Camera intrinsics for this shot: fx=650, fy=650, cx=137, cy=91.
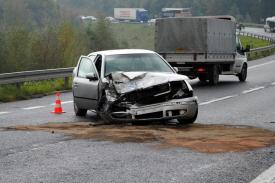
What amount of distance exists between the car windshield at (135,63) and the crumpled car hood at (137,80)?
Answer: 79 cm

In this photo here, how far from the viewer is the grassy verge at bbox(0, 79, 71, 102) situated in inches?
775

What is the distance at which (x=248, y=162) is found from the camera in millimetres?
7707

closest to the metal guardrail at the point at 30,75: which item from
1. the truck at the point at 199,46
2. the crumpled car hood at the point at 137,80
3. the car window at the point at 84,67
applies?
the truck at the point at 199,46

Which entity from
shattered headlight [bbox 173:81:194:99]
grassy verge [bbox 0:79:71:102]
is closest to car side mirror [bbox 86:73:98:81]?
shattered headlight [bbox 173:81:194:99]

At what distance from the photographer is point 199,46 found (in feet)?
80.6

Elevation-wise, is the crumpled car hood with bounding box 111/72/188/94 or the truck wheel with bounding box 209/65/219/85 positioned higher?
the crumpled car hood with bounding box 111/72/188/94

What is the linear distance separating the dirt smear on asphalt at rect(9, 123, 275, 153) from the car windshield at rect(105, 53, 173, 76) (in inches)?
58.1

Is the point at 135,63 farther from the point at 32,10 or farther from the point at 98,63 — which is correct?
the point at 32,10

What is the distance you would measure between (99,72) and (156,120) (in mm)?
2112

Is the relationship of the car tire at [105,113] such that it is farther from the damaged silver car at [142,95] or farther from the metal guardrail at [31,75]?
the metal guardrail at [31,75]

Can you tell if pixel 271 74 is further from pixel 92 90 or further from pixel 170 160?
pixel 170 160

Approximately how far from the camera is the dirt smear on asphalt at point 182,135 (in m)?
9.08

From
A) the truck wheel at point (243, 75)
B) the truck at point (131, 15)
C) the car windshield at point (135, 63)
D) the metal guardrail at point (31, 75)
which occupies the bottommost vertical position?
the truck at point (131, 15)

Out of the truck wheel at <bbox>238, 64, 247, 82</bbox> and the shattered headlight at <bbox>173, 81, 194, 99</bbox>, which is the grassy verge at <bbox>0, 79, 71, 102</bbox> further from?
the shattered headlight at <bbox>173, 81, 194, 99</bbox>
